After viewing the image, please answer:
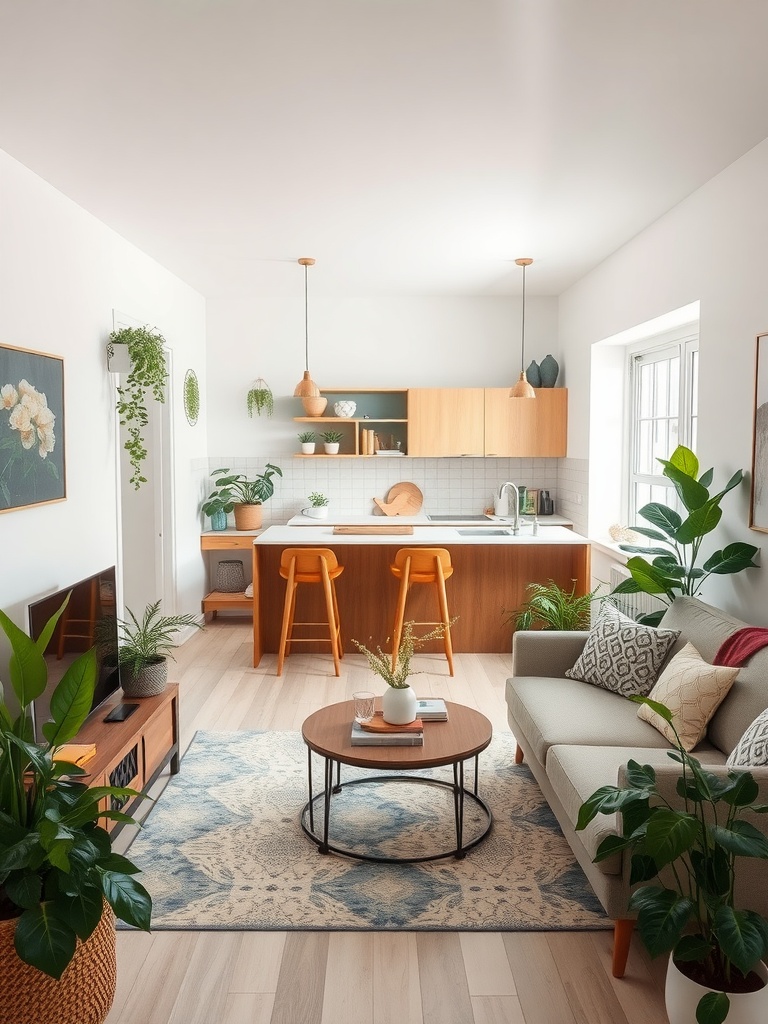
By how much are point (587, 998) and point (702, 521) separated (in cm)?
212

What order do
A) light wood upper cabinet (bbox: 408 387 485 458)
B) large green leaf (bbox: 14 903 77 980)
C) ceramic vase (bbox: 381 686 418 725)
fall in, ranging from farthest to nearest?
light wood upper cabinet (bbox: 408 387 485 458), ceramic vase (bbox: 381 686 418 725), large green leaf (bbox: 14 903 77 980)

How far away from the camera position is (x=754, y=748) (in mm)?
2473

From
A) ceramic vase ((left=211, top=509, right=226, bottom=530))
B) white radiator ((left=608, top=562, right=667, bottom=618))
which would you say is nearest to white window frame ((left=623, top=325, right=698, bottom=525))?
white radiator ((left=608, top=562, right=667, bottom=618))

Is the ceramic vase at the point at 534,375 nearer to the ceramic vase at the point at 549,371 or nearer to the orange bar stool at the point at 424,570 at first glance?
the ceramic vase at the point at 549,371

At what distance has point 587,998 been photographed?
2.33 metres

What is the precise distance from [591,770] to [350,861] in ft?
3.23

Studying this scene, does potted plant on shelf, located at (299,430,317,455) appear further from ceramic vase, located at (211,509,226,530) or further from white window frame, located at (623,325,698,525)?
white window frame, located at (623,325,698,525)

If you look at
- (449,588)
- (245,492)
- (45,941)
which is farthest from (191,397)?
(45,941)

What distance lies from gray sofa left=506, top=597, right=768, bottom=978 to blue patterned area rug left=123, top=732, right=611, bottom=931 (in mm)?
201

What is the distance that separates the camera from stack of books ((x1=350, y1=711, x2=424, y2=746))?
3086 mm

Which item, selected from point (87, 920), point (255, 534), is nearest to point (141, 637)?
point (87, 920)

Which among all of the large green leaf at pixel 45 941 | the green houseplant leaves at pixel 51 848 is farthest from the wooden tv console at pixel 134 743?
the large green leaf at pixel 45 941

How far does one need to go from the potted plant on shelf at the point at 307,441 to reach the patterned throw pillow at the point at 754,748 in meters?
5.12

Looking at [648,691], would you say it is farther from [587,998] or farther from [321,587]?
[321,587]
